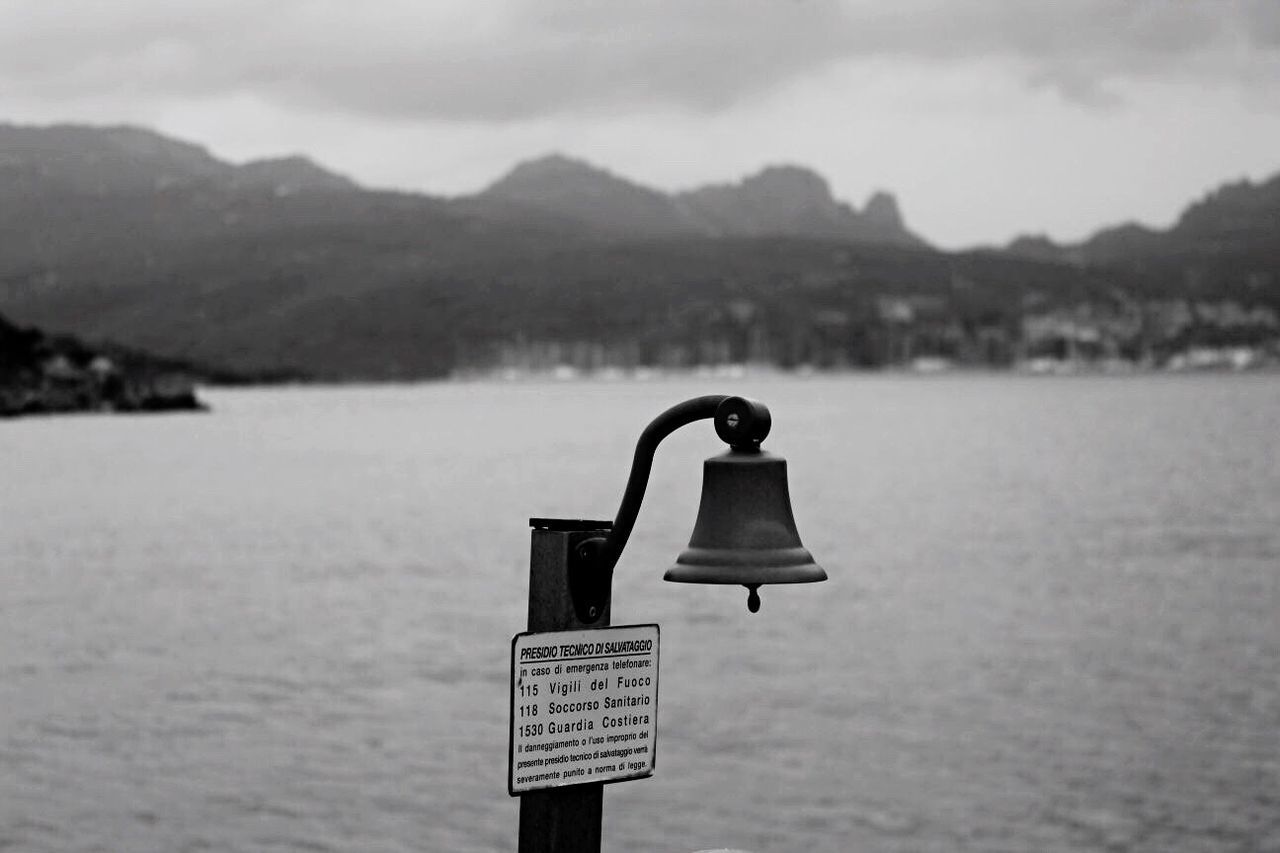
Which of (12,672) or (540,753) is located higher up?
(540,753)

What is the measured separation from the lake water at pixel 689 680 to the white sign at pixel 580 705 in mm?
12814

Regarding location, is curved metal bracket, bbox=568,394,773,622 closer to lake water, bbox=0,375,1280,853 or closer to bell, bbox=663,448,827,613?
bell, bbox=663,448,827,613

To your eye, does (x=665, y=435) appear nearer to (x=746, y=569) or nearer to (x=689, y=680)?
(x=746, y=569)

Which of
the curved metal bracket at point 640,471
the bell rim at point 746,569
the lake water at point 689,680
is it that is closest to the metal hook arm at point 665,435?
the curved metal bracket at point 640,471

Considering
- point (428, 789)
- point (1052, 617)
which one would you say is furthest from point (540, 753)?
point (1052, 617)

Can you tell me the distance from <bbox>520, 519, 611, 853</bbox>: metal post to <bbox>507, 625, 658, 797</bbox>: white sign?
8 cm

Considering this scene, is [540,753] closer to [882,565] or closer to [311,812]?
[311,812]

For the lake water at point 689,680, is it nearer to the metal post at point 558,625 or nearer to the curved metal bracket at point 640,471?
the metal post at point 558,625

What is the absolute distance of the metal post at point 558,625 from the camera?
5.89 metres

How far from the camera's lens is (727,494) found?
591cm

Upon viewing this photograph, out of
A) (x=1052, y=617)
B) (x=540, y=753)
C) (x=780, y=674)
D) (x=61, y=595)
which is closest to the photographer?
(x=540, y=753)

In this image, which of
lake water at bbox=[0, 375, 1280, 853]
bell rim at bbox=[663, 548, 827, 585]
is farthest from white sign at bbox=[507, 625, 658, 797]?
lake water at bbox=[0, 375, 1280, 853]

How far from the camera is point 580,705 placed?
232 inches

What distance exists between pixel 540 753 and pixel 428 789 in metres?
15.7
